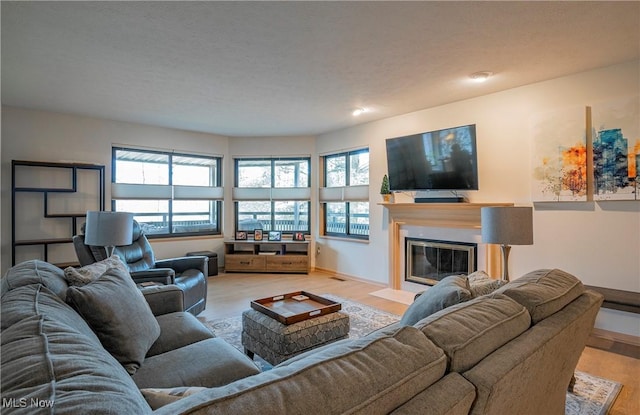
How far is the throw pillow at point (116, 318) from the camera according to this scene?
1534 millimetres

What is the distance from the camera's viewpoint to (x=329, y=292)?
4.77m

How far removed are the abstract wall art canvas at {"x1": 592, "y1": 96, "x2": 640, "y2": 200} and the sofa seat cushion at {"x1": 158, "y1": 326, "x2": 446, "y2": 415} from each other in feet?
10.7

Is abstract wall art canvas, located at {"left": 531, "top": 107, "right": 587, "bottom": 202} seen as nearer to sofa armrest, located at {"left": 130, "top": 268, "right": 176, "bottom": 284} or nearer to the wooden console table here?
the wooden console table

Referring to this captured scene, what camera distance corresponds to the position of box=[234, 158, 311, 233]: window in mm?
6465

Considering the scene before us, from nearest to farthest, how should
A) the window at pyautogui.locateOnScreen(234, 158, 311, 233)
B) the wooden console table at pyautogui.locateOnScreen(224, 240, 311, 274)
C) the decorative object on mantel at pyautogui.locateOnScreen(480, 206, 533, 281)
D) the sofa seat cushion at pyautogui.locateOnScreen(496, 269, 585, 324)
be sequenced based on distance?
the sofa seat cushion at pyautogui.locateOnScreen(496, 269, 585, 324) < the decorative object on mantel at pyautogui.locateOnScreen(480, 206, 533, 281) < the wooden console table at pyautogui.locateOnScreen(224, 240, 311, 274) < the window at pyautogui.locateOnScreen(234, 158, 311, 233)

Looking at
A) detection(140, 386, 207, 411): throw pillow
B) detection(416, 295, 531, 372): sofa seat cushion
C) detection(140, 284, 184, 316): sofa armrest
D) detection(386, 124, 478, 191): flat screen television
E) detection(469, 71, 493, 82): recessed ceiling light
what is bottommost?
detection(140, 284, 184, 316): sofa armrest

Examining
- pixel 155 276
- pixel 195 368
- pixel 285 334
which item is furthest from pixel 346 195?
pixel 195 368

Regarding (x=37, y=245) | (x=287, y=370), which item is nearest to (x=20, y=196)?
(x=37, y=245)

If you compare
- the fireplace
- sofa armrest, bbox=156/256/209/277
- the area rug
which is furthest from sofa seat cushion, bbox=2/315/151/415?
the fireplace

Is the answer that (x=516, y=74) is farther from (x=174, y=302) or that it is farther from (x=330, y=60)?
(x=174, y=302)

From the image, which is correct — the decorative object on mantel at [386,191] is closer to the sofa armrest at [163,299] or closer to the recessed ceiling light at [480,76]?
the recessed ceiling light at [480,76]

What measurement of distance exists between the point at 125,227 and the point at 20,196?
2870 millimetres

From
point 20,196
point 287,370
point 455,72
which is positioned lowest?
point 287,370

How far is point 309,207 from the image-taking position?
6.45 metres
